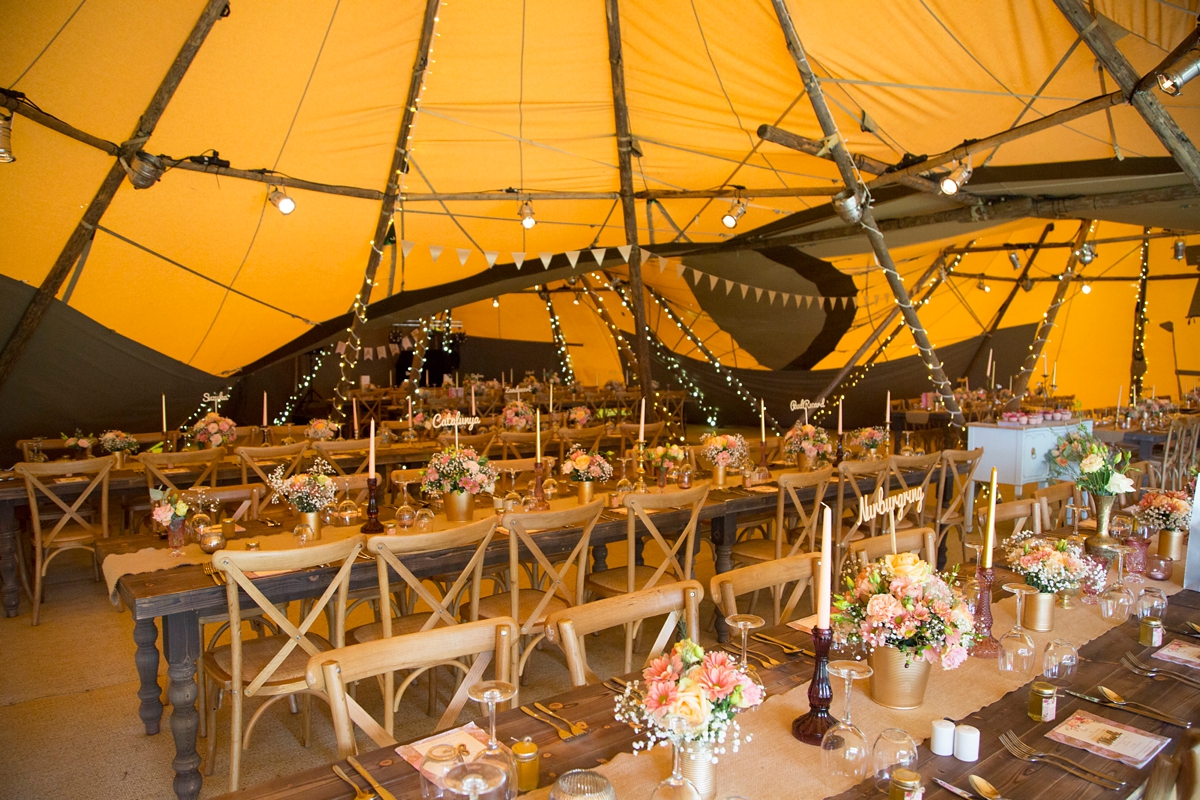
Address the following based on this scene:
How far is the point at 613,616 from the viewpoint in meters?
2.28

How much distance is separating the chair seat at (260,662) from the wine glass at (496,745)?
152cm

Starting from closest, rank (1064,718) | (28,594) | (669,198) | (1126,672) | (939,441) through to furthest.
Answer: (1064,718)
(1126,672)
(28,594)
(669,198)
(939,441)

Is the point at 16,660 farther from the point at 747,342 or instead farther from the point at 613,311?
the point at 613,311

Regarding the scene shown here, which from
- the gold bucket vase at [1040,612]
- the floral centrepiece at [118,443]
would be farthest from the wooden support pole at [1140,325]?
the floral centrepiece at [118,443]

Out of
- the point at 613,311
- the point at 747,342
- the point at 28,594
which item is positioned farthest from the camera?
the point at 613,311

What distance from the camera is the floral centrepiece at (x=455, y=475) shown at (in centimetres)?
398

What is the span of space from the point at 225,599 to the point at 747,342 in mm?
9804

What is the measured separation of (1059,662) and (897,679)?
1.66 ft

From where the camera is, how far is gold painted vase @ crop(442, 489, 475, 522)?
13.2ft

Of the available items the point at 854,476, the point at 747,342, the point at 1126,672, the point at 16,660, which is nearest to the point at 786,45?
the point at 854,476

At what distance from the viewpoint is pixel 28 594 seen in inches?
200

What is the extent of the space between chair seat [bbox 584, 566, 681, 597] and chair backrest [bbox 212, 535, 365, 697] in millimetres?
1445

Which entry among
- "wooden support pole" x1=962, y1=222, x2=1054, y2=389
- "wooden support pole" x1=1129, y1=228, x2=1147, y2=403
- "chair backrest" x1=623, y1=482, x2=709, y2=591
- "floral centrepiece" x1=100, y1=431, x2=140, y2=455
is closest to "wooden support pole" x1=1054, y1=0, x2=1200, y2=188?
"chair backrest" x1=623, y1=482, x2=709, y2=591

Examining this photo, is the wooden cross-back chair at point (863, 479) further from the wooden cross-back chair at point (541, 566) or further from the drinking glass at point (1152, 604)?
the drinking glass at point (1152, 604)
